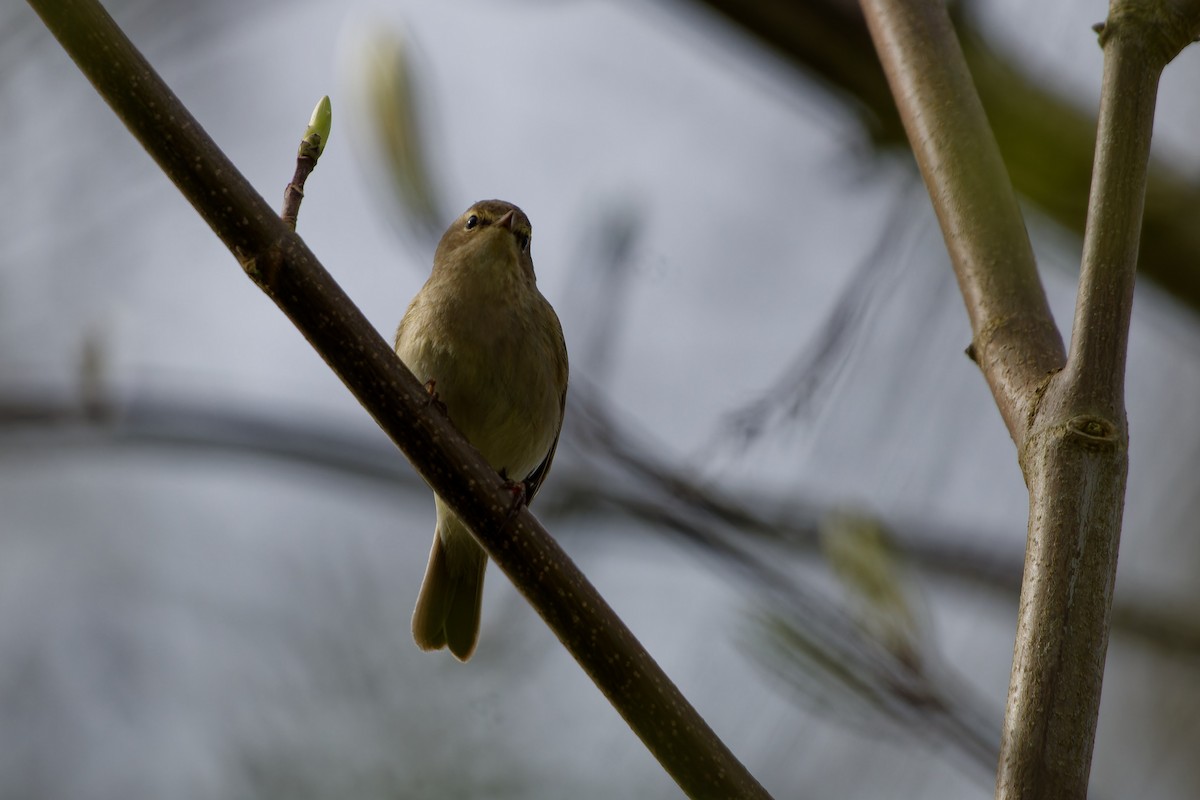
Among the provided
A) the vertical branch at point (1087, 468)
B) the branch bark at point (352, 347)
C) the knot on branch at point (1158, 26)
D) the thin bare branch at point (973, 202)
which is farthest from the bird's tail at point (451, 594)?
the knot on branch at point (1158, 26)

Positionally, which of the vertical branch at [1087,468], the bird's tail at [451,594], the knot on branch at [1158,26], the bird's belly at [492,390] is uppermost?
the bird's belly at [492,390]

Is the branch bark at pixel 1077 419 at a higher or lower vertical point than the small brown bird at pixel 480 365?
lower

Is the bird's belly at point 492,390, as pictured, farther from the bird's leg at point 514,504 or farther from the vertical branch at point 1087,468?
the vertical branch at point 1087,468

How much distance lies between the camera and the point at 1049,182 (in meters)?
2.85

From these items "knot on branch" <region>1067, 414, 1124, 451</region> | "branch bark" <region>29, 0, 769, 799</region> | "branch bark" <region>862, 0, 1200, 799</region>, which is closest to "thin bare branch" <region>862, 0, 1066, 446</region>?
"branch bark" <region>862, 0, 1200, 799</region>

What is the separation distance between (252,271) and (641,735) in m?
0.86

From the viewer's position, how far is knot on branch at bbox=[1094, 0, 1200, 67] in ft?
5.30

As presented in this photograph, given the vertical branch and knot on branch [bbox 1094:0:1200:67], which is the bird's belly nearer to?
the vertical branch

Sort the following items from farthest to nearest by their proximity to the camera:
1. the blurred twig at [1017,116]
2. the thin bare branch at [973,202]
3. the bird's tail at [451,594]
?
the bird's tail at [451,594], the blurred twig at [1017,116], the thin bare branch at [973,202]

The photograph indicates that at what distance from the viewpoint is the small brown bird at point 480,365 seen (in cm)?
341

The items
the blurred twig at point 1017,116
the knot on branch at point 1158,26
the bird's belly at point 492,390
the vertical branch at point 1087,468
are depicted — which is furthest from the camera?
the bird's belly at point 492,390

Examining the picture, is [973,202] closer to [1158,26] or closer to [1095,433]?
[1158,26]

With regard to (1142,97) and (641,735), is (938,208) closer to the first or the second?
(1142,97)

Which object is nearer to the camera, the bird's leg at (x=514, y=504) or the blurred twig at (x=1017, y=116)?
the bird's leg at (x=514, y=504)
